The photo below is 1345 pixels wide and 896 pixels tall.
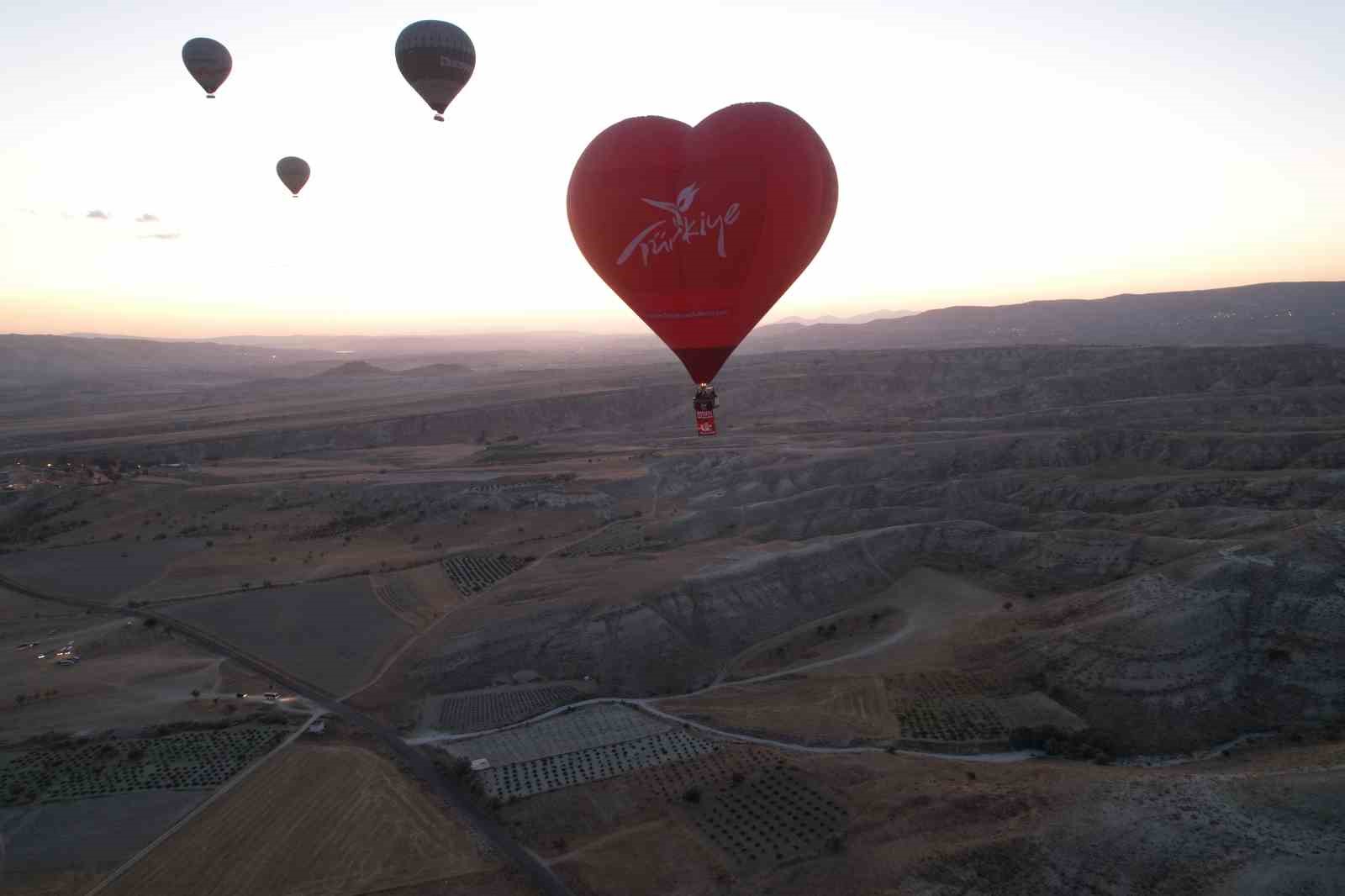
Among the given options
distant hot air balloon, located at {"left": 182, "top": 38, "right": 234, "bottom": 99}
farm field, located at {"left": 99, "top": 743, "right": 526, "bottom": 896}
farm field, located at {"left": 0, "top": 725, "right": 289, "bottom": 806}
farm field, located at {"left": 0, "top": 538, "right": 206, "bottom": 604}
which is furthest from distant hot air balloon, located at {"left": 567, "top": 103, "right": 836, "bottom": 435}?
farm field, located at {"left": 0, "top": 538, "right": 206, "bottom": 604}

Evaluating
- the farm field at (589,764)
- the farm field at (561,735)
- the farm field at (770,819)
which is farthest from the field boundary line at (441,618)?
the farm field at (770,819)

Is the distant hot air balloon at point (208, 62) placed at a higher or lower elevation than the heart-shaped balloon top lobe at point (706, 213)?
higher

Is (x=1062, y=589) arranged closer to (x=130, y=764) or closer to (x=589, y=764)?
(x=589, y=764)

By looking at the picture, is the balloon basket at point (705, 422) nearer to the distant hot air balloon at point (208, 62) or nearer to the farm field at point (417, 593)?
the farm field at point (417, 593)

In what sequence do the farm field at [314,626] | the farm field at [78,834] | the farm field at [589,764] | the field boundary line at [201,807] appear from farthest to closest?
1. the farm field at [314,626]
2. the farm field at [589,764]
3. the farm field at [78,834]
4. the field boundary line at [201,807]

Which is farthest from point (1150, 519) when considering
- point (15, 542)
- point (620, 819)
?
point (15, 542)

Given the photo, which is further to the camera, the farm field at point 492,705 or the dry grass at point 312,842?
the farm field at point 492,705

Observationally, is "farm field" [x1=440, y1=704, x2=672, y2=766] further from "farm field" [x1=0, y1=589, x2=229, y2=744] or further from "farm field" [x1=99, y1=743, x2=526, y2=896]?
"farm field" [x1=0, y1=589, x2=229, y2=744]
